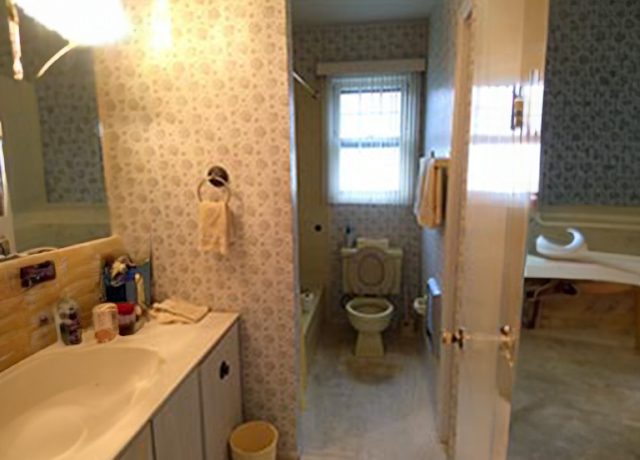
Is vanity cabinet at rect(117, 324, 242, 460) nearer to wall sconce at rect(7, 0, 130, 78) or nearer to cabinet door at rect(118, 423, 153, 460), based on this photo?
cabinet door at rect(118, 423, 153, 460)

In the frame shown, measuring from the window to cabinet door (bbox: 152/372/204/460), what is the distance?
8.14 feet

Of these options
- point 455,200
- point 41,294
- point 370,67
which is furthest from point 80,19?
point 370,67

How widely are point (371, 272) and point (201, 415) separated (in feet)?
7.25

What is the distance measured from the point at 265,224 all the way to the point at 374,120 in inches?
80.5

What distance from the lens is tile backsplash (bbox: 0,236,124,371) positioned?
54.7 inches

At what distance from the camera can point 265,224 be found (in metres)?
1.91

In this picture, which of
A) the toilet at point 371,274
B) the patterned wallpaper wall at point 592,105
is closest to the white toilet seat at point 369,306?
the toilet at point 371,274

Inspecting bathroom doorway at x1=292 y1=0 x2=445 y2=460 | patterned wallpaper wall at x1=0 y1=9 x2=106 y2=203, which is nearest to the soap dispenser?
patterned wallpaper wall at x1=0 y1=9 x2=106 y2=203

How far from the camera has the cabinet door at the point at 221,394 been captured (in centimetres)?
161

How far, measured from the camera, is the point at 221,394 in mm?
1755

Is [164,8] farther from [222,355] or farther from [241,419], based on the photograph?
[241,419]

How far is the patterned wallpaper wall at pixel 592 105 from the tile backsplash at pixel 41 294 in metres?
1.69

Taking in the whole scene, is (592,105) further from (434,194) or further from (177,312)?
(177,312)

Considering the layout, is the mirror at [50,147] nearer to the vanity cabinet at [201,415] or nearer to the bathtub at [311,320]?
the vanity cabinet at [201,415]
